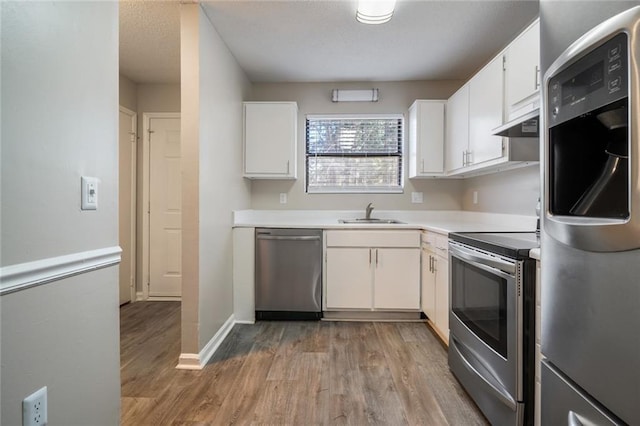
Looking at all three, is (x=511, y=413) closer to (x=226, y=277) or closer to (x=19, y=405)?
(x=19, y=405)

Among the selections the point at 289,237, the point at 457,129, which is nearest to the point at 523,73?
the point at 457,129

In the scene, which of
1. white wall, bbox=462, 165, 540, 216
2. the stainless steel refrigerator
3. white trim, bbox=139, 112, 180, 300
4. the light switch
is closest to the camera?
the stainless steel refrigerator

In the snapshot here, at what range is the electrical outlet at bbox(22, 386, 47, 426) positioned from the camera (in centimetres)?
85

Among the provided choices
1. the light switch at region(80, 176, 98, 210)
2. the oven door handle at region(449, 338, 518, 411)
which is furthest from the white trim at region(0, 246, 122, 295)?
the oven door handle at region(449, 338, 518, 411)

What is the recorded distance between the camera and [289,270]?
9.41ft

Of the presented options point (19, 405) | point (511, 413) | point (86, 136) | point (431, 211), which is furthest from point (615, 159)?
point (431, 211)

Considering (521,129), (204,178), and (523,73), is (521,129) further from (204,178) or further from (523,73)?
(204,178)

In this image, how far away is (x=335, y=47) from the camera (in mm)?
Answer: 2680

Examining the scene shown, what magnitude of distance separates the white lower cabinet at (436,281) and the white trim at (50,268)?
2.05 meters

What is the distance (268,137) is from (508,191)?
226 cm

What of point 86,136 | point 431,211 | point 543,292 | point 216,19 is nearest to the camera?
point 543,292

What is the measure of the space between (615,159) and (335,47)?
243 centimetres

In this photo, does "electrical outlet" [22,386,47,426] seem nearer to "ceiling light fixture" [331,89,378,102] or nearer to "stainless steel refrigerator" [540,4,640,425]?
"stainless steel refrigerator" [540,4,640,425]

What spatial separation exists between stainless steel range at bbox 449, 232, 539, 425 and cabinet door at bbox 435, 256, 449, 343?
355 mm
